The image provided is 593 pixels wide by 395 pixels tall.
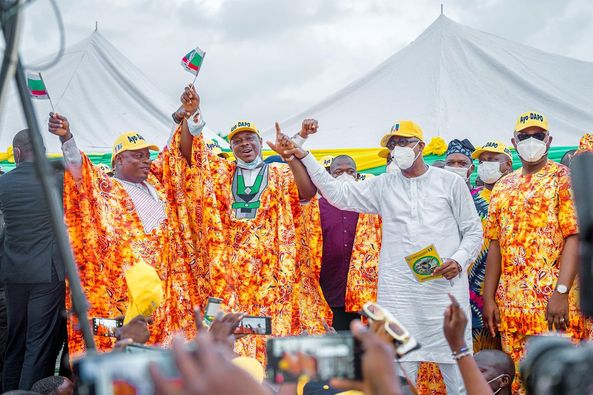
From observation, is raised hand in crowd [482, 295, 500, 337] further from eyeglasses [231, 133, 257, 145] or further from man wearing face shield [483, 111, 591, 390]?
eyeglasses [231, 133, 257, 145]

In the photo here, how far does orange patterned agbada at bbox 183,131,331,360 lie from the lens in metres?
4.95

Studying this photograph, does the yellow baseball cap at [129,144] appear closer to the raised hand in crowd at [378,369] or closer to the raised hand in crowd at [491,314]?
the raised hand in crowd at [491,314]

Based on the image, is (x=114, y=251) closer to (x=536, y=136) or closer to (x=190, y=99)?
(x=190, y=99)

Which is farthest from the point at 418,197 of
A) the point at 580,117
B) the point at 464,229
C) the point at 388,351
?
the point at 580,117

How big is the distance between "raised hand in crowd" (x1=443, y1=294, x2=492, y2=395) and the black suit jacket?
149 inches

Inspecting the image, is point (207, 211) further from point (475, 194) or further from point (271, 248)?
point (475, 194)

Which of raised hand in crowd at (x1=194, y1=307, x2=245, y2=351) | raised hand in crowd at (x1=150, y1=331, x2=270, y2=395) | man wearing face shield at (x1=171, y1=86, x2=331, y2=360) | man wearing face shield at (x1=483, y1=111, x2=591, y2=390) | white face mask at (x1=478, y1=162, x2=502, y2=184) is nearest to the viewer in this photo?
raised hand in crowd at (x1=150, y1=331, x2=270, y2=395)

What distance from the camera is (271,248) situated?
5004mm

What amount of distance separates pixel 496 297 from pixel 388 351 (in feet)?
12.1

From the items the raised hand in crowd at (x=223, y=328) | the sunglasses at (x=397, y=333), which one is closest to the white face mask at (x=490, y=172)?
the raised hand in crowd at (x=223, y=328)

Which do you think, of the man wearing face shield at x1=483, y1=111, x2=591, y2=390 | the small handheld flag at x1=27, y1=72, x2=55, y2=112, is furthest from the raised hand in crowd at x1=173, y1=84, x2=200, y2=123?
the man wearing face shield at x1=483, y1=111, x2=591, y2=390

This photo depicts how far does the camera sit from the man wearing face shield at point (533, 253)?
4625 mm

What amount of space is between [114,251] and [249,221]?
35.0 inches

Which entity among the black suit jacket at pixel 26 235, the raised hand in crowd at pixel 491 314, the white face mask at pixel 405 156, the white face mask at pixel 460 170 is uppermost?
the white face mask at pixel 460 170
